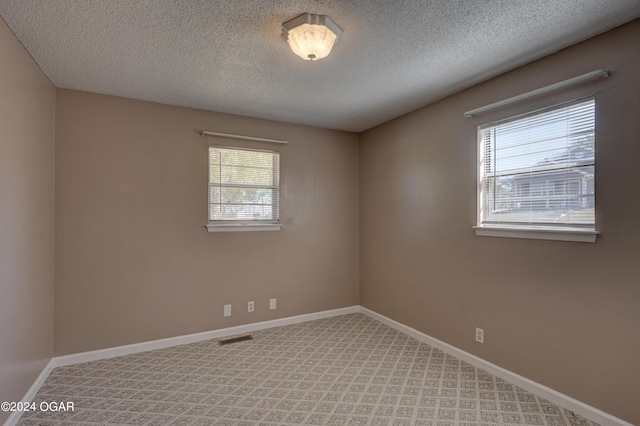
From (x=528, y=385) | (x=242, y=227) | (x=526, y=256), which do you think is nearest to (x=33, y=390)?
(x=242, y=227)

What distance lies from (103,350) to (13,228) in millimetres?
1530

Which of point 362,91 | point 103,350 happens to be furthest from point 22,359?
point 362,91

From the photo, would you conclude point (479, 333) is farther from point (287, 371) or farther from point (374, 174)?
point (374, 174)

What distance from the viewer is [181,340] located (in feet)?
10.9

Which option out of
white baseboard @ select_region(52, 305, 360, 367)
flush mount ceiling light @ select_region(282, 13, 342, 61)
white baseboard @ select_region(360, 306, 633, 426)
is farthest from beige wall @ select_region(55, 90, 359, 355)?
flush mount ceiling light @ select_region(282, 13, 342, 61)

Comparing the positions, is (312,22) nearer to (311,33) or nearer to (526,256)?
(311,33)

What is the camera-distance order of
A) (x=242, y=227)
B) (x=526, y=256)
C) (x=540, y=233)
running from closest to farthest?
(x=540, y=233) → (x=526, y=256) → (x=242, y=227)

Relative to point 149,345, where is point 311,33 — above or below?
above

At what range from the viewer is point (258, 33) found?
2037 millimetres

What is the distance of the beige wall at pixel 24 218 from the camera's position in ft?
6.37

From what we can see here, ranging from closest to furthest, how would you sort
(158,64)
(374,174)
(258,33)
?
1. (258,33)
2. (158,64)
3. (374,174)

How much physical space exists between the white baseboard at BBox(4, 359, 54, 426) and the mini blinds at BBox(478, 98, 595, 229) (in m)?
3.72

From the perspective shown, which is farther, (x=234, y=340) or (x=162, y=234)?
(x=234, y=340)

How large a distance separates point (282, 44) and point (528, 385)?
3107 millimetres
